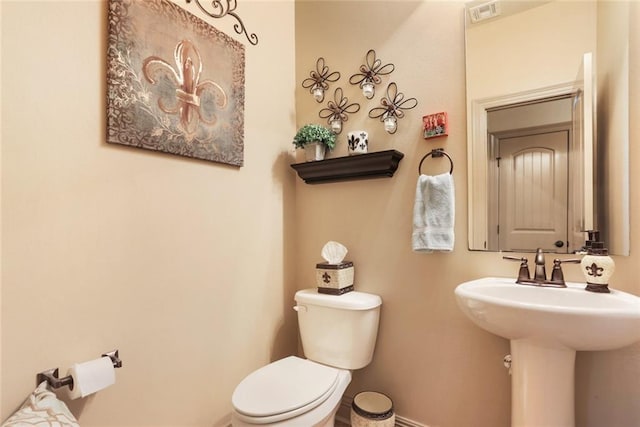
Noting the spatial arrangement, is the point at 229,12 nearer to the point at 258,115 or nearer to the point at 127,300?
the point at 258,115

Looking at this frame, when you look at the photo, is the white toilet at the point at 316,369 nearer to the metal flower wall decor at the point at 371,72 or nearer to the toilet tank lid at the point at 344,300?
the toilet tank lid at the point at 344,300

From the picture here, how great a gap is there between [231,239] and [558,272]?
1.37 metres

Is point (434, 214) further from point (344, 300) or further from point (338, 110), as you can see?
point (338, 110)

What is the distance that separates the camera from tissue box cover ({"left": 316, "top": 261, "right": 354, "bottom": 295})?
1.56m

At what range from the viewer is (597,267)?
3.46 feet

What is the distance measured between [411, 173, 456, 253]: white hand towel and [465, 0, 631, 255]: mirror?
0.11m

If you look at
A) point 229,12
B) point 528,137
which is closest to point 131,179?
point 229,12

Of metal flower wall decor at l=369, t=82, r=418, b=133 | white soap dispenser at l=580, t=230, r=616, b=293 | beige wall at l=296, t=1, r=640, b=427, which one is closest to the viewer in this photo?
white soap dispenser at l=580, t=230, r=616, b=293

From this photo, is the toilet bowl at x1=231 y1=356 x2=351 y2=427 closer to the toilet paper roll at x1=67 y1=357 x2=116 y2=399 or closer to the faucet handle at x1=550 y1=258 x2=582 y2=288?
the toilet paper roll at x1=67 y1=357 x2=116 y2=399

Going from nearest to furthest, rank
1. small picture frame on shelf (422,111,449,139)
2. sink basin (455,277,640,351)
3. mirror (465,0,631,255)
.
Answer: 1. sink basin (455,277,640,351)
2. mirror (465,0,631,255)
3. small picture frame on shelf (422,111,449,139)

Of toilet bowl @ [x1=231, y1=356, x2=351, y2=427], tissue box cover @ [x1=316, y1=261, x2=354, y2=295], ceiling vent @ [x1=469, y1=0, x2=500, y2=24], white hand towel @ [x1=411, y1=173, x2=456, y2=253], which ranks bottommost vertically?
toilet bowl @ [x1=231, y1=356, x2=351, y2=427]

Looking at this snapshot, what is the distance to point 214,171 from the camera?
1.44 meters

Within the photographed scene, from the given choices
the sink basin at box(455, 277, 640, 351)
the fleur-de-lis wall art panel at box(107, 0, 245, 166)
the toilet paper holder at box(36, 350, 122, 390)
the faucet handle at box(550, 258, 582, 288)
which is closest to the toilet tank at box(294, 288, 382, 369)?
the sink basin at box(455, 277, 640, 351)

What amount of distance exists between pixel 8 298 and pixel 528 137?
189cm
